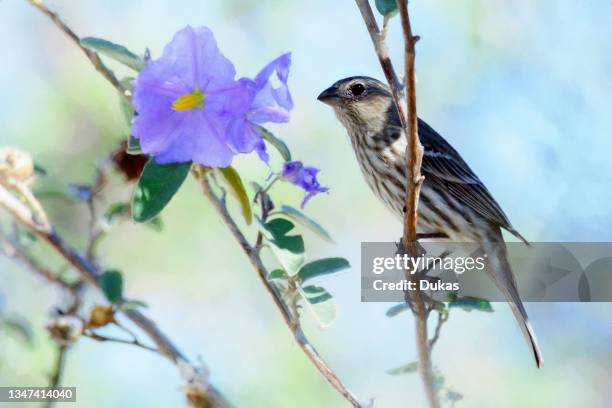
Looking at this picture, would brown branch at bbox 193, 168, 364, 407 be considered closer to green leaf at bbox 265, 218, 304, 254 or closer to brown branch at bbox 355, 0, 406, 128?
green leaf at bbox 265, 218, 304, 254

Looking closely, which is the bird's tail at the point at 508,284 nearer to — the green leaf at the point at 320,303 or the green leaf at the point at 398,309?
the green leaf at the point at 398,309

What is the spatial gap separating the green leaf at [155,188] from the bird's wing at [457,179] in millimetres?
2222

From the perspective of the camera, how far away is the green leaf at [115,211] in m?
1.99

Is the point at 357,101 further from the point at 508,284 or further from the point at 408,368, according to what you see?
the point at 408,368

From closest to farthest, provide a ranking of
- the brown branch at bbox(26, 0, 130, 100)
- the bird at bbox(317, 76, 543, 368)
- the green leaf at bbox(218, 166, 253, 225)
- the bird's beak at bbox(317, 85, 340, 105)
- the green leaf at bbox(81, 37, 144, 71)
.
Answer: the brown branch at bbox(26, 0, 130, 100) < the green leaf at bbox(81, 37, 144, 71) < the green leaf at bbox(218, 166, 253, 225) < the bird at bbox(317, 76, 543, 368) < the bird's beak at bbox(317, 85, 340, 105)

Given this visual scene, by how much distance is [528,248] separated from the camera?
397 cm

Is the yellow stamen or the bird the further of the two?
the bird

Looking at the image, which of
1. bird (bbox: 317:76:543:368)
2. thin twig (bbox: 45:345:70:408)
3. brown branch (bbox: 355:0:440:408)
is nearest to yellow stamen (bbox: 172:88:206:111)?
brown branch (bbox: 355:0:440:408)

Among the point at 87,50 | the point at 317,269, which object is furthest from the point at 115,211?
the point at 317,269

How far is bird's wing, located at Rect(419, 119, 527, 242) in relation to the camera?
390 cm

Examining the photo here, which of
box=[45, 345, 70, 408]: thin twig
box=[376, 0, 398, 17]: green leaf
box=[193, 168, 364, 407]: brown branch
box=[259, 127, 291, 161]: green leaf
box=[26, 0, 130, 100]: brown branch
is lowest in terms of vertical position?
box=[45, 345, 70, 408]: thin twig

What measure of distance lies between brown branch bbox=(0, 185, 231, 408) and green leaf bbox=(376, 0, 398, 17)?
2.54 feet

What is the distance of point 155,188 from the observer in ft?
5.93

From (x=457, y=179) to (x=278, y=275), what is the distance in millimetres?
2171
